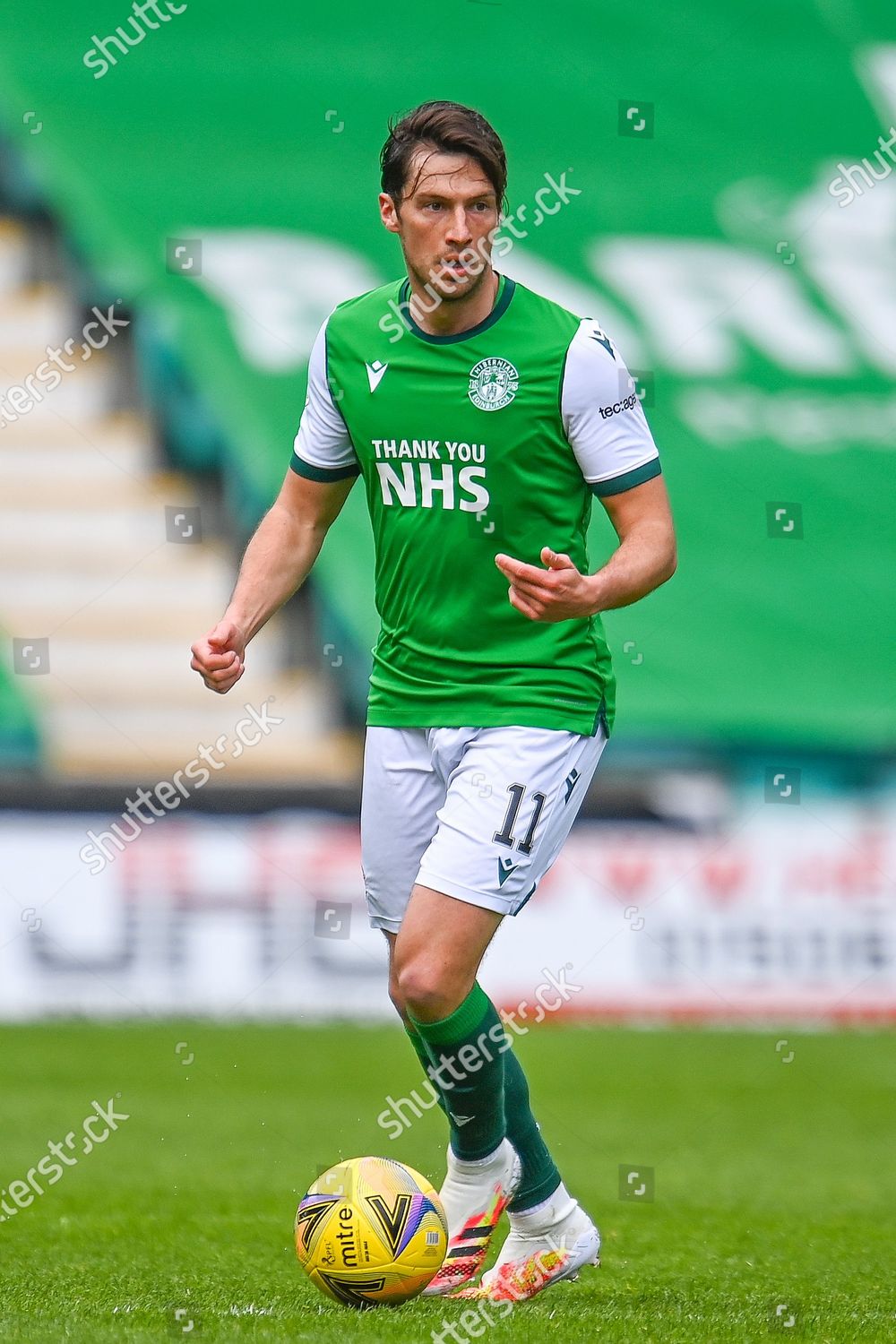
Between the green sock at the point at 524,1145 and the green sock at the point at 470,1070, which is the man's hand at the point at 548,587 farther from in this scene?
the green sock at the point at 524,1145

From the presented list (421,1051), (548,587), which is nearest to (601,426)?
(548,587)

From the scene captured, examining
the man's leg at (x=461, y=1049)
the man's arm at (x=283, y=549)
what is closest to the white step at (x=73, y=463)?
the man's arm at (x=283, y=549)

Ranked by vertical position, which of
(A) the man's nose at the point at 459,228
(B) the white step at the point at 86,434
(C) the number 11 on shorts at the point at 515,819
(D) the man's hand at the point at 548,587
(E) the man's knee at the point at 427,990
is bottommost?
(E) the man's knee at the point at 427,990

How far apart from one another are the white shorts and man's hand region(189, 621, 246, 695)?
41 cm

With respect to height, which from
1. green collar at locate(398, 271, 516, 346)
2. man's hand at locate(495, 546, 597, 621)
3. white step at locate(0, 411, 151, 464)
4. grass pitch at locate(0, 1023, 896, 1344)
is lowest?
grass pitch at locate(0, 1023, 896, 1344)

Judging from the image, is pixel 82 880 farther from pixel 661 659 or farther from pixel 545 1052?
pixel 661 659

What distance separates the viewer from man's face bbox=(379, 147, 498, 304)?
4.36m

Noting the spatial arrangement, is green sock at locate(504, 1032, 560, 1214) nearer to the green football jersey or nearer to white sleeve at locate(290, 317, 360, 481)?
the green football jersey

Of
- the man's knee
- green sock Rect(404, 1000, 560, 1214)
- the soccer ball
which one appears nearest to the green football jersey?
the man's knee

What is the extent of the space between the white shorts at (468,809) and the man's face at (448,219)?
1074mm

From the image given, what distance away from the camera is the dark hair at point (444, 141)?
14.4 feet

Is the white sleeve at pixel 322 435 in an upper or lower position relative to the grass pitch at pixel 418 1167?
upper

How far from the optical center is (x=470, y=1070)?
4.49 metres

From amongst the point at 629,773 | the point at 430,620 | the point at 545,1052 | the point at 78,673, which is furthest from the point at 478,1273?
the point at 78,673
